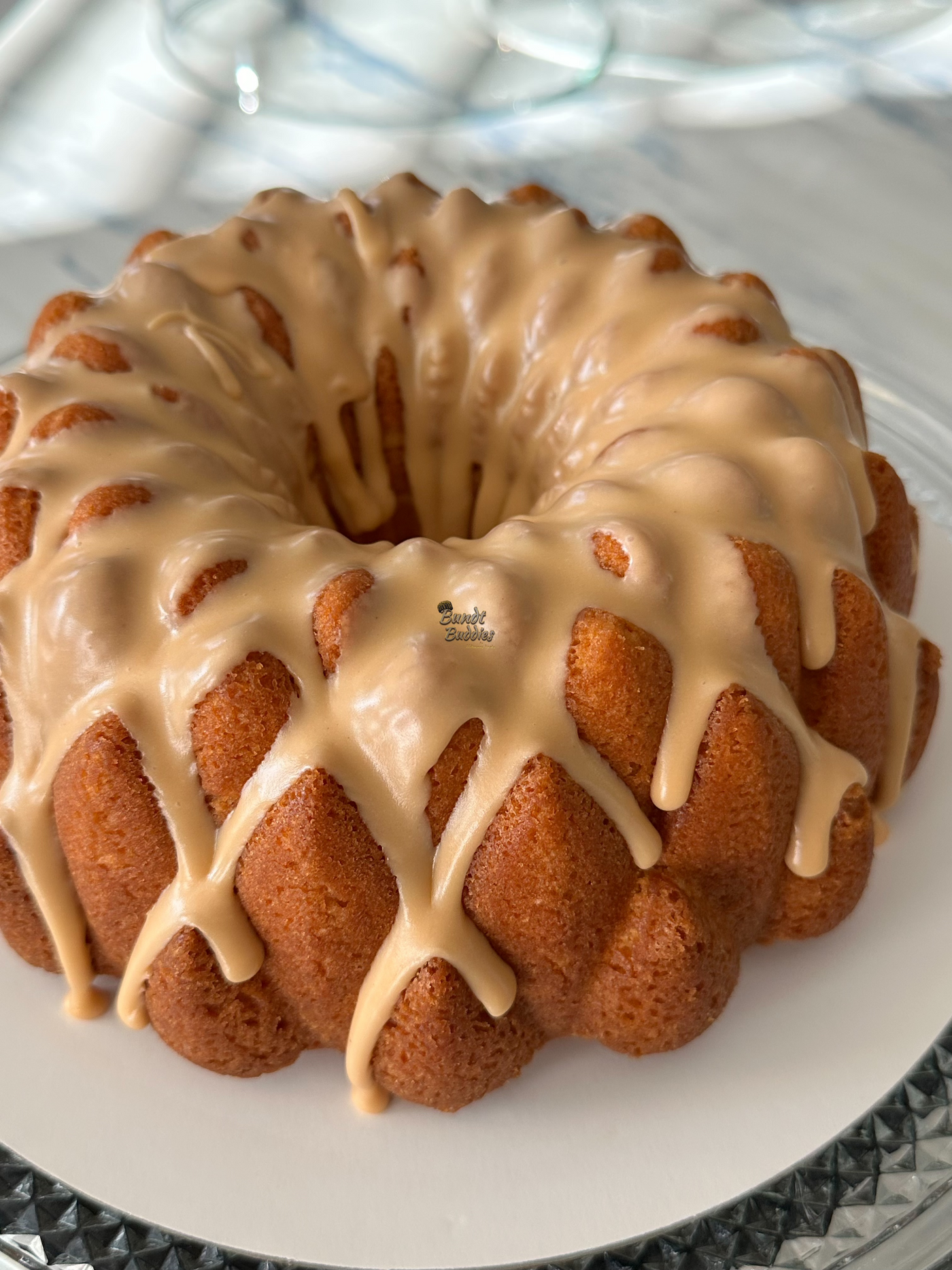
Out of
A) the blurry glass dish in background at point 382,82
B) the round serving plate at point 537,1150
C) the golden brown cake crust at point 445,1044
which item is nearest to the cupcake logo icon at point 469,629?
the golden brown cake crust at point 445,1044

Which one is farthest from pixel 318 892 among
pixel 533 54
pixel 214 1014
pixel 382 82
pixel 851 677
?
pixel 533 54

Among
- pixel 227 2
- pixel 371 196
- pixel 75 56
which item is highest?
pixel 371 196

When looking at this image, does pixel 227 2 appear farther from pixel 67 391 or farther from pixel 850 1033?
pixel 850 1033

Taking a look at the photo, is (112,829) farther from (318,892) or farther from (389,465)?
(389,465)

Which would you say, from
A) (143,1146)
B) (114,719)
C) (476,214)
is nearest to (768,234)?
(476,214)

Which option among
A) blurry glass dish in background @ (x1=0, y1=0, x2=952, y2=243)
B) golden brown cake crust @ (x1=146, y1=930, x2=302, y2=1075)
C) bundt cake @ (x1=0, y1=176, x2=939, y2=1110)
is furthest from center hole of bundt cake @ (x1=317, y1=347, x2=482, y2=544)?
blurry glass dish in background @ (x1=0, y1=0, x2=952, y2=243)

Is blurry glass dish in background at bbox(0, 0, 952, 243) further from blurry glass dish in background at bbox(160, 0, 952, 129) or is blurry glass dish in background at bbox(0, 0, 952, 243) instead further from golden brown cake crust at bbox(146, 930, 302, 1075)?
golden brown cake crust at bbox(146, 930, 302, 1075)

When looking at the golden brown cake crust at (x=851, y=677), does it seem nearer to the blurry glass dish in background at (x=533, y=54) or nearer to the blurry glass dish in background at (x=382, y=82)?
the blurry glass dish in background at (x=382, y=82)
